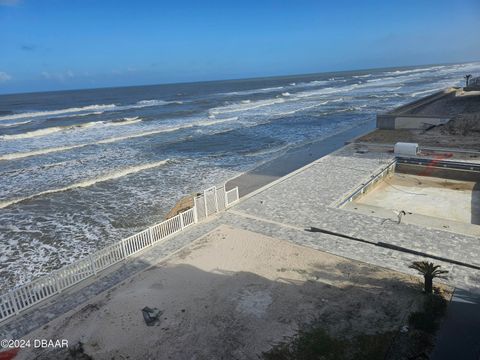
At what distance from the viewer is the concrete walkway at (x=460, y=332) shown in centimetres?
564

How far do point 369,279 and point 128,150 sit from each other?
24067mm

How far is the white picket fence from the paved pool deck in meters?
0.22

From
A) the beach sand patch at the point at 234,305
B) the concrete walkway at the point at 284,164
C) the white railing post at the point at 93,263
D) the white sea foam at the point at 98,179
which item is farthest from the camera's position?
the concrete walkway at the point at 284,164

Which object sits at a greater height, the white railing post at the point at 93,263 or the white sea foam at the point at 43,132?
the white sea foam at the point at 43,132

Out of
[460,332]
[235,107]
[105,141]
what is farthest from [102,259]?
[235,107]

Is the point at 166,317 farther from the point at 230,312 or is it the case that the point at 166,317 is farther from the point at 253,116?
the point at 253,116

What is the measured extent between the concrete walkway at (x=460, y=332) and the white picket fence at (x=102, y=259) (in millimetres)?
7694

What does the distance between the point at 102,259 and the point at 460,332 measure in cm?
821

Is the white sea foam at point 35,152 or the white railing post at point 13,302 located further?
the white sea foam at point 35,152

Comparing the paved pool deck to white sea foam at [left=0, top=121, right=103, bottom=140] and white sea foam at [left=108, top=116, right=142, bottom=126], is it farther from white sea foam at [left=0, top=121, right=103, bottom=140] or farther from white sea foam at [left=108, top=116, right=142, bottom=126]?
white sea foam at [left=108, top=116, right=142, bottom=126]

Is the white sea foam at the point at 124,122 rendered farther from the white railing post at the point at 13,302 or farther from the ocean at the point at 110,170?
the white railing post at the point at 13,302

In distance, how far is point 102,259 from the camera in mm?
9328

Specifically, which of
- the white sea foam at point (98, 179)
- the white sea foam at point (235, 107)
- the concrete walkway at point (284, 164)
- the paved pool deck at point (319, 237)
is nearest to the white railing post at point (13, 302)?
the paved pool deck at point (319, 237)

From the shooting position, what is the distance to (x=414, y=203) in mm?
13242
